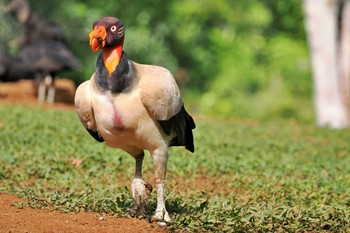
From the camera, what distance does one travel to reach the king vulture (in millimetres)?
6090

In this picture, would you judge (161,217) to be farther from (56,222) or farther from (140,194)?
(56,222)

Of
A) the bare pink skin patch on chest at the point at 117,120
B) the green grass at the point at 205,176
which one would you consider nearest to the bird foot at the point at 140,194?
the green grass at the point at 205,176

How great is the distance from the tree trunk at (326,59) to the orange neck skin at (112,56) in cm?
1135

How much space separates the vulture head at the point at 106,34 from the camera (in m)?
6.08

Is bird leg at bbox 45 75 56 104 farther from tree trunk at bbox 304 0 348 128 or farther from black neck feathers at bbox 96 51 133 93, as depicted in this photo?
black neck feathers at bbox 96 51 133 93

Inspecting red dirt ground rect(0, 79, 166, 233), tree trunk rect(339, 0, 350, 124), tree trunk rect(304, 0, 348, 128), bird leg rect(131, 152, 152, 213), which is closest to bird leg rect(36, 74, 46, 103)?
tree trunk rect(304, 0, 348, 128)

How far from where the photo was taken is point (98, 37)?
20.0 feet

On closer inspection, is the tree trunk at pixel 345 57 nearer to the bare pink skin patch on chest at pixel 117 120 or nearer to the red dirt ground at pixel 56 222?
the red dirt ground at pixel 56 222

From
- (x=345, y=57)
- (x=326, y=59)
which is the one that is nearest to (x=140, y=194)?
(x=326, y=59)

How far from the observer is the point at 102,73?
6.11m

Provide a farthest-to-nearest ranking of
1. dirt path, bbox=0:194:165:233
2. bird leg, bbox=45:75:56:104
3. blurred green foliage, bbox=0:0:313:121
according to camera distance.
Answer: blurred green foliage, bbox=0:0:313:121, bird leg, bbox=45:75:56:104, dirt path, bbox=0:194:165:233

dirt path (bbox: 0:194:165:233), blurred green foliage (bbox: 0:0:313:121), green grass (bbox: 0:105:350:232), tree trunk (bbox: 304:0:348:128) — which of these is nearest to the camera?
dirt path (bbox: 0:194:165:233)

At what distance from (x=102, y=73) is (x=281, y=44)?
2335 centimetres

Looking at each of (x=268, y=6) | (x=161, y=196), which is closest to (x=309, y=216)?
(x=161, y=196)
